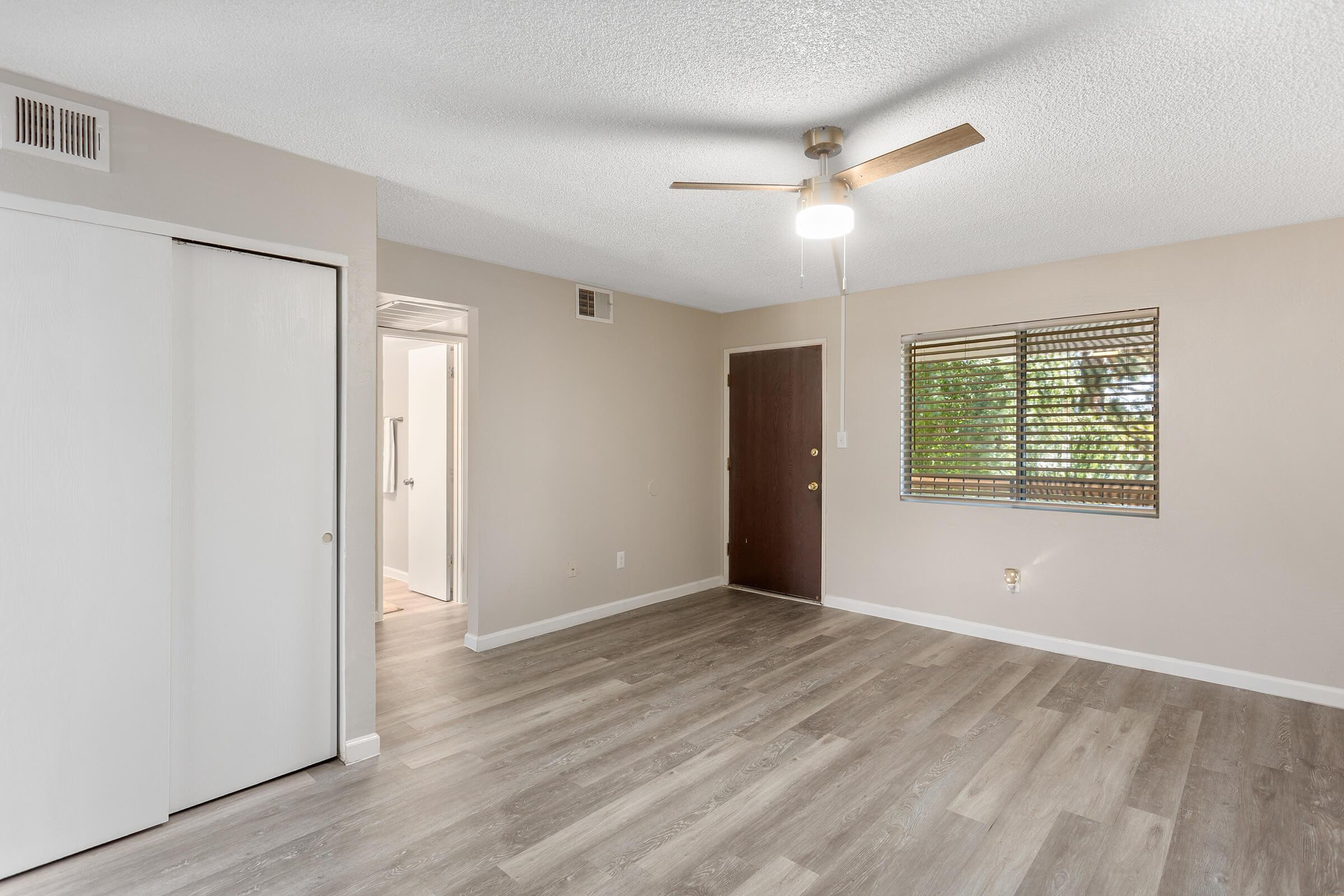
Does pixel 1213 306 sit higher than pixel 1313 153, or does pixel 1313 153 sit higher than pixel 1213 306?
pixel 1313 153

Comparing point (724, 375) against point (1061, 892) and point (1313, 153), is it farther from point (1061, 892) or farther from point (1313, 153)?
point (1061, 892)

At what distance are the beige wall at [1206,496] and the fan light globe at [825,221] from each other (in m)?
2.36

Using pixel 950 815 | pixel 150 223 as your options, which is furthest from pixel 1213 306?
pixel 150 223

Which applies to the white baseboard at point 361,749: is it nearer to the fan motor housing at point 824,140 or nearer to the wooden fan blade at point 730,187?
the wooden fan blade at point 730,187

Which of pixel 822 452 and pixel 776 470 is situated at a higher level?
pixel 822 452

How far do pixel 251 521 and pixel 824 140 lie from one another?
8.52 ft

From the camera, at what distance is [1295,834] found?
2268 mm

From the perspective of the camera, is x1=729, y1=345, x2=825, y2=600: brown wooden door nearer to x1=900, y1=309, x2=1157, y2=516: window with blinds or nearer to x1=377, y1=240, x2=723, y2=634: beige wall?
x1=377, y1=240, x2=723, y2=634: beige wall

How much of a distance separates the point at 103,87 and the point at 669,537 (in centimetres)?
433

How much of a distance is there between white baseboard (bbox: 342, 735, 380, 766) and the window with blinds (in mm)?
3739

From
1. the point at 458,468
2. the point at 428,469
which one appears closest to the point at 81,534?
the point at 458,468

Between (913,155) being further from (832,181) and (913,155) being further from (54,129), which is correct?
(54,129)

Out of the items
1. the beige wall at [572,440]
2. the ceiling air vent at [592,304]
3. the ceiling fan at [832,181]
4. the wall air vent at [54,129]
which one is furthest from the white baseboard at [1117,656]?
the wall air vent at [54,129]

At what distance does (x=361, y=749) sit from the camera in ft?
9.12
